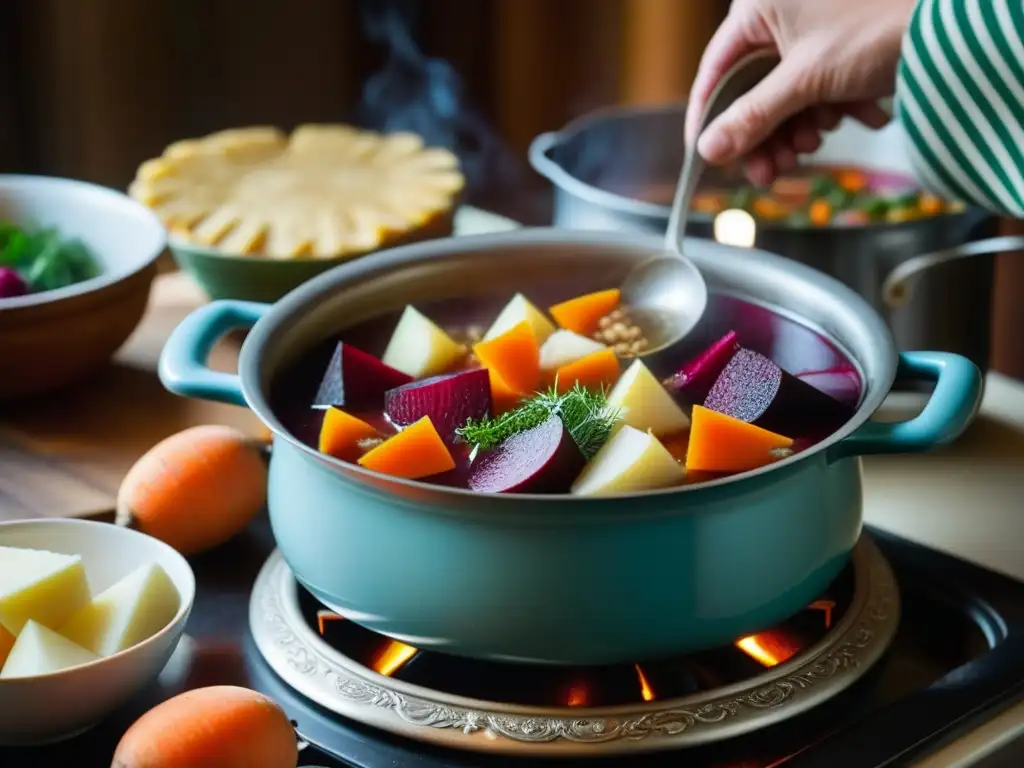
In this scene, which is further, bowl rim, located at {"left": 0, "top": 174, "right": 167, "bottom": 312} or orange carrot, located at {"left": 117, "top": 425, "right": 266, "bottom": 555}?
bowl rim, located at {"left": 0, "top": 174, "right": 167, "bottom": 312}

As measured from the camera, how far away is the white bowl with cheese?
78 centimetres

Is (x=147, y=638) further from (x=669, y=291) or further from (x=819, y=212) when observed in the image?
(x=819, y=212)

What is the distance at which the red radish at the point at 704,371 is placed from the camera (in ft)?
3.32

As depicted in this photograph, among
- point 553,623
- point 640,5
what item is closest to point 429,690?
point 553,623

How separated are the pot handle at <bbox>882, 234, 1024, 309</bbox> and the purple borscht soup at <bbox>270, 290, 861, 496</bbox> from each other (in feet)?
0.72

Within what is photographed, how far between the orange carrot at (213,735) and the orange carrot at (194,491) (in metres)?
0.28

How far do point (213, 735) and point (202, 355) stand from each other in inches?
13.8

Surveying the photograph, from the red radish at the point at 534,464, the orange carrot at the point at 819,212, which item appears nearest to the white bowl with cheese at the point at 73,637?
the red radish at the point at 534,464

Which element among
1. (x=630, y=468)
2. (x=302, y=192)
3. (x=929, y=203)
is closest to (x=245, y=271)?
(x=302, y=192)

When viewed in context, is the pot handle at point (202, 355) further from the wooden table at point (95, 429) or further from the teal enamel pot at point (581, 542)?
the wooden table at point (95, 429)

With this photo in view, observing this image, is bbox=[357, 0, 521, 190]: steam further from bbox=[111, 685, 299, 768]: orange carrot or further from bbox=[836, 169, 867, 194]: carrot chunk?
bbox=[111, 685, 299, 768]: orange carrot

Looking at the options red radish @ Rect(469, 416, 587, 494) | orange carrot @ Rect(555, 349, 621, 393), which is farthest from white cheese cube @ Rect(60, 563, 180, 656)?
orange carrot @ Rect(555, 349, 621, 393)

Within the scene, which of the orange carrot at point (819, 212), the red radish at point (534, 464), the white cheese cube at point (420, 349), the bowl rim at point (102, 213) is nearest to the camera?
the red radish at point (534, 464)

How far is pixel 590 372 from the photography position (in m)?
1.00
